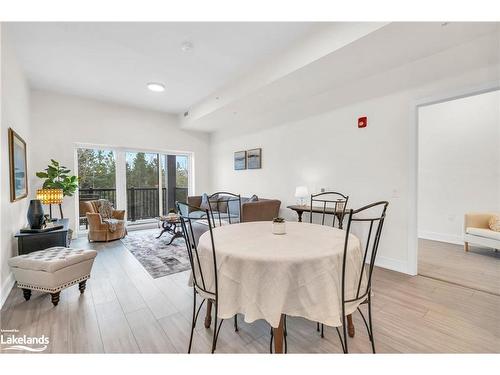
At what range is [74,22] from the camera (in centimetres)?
244

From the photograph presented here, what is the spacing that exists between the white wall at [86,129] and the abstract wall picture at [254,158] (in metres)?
1.98

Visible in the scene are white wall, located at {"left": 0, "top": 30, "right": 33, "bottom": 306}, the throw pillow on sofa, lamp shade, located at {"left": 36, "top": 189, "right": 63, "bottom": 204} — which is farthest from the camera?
lamp shade, located at {"left": 36, "top": 189, "right": 63, "bottom": 204}

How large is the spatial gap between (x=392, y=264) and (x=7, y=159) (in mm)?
4720

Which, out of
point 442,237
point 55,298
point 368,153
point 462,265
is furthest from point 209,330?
point 442,237

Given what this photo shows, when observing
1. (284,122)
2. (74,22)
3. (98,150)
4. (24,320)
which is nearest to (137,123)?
(98,150)

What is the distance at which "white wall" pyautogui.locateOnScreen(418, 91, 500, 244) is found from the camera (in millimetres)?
3742

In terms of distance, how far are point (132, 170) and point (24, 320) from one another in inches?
161

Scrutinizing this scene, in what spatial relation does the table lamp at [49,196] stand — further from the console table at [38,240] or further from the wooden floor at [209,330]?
the wooden floor at [209,330]

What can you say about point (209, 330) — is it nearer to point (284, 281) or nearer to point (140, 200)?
point (284, 281)

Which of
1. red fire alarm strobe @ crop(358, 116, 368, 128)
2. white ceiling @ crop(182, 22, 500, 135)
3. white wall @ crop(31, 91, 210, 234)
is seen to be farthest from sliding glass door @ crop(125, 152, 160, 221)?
red fire alarm strobe @ crop(358, 116, 368, 128)

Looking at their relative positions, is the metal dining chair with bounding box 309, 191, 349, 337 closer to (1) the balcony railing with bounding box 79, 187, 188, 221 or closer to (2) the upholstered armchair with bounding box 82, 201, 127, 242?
(2) the upholstered armchair with bounding box 82, 201, 127, 242

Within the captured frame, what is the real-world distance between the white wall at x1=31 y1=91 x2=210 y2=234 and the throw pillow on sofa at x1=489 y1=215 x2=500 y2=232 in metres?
6.22

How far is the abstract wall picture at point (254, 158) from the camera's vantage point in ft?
16.6

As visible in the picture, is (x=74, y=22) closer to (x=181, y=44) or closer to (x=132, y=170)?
(x=181, y=44)
